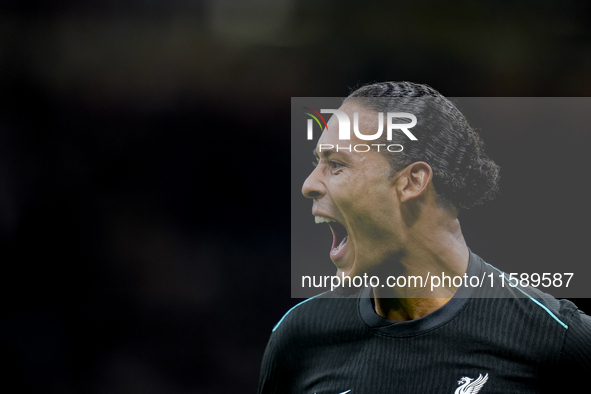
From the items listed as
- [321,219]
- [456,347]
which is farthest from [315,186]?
[456,347]

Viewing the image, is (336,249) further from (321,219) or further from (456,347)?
(456,347)

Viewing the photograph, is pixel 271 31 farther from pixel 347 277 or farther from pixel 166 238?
pixel 347 277

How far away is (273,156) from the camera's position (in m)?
1.65

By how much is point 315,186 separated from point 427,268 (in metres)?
0.35

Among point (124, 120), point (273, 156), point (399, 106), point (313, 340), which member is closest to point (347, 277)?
point (313, 340)

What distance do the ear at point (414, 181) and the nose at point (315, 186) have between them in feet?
0.64

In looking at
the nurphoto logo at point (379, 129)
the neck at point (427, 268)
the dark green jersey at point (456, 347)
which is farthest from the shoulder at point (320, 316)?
the nurphoto logo at point (379, 129)

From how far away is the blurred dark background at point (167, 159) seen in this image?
1618 millimetres

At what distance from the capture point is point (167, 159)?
1.72 meters

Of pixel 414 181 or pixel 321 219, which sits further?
pixel 321 219

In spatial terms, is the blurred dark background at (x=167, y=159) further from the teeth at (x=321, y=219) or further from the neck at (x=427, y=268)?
the neck at (x=427, y=268)

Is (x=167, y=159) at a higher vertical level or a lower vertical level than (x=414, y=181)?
higher

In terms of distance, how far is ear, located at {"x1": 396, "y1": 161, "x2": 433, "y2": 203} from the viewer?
1183mm

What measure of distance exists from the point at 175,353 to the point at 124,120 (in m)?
0.82
